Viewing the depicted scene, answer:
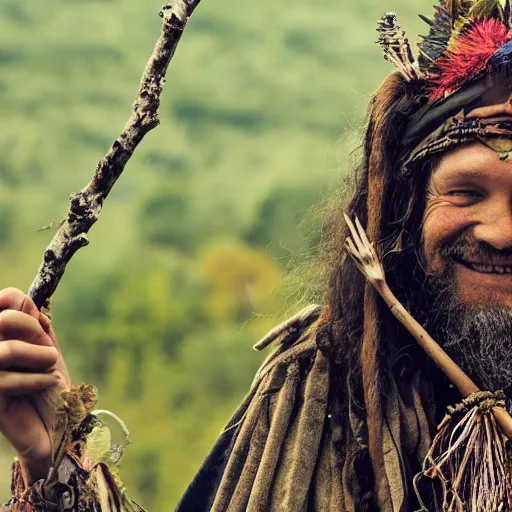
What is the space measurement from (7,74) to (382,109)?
12689mm

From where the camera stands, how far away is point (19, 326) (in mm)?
2412

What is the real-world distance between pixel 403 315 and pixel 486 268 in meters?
0.22

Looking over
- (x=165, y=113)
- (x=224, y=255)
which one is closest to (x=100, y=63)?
(x=165, y=113)

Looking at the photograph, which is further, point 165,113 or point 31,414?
point 165,113

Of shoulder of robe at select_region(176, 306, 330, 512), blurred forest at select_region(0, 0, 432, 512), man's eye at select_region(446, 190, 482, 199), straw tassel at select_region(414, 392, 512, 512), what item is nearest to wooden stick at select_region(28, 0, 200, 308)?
shoulder of robe at select_region(176, 306, 330, 512)

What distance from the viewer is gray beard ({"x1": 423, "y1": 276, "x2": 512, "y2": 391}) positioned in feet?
8.75

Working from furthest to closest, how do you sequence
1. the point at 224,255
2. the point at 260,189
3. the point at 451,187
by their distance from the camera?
the point at 260,189, the point at 224,255, the point at 451,187

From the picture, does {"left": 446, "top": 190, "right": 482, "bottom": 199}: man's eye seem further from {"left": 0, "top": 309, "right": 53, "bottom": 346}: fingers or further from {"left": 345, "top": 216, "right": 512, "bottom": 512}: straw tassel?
{"left": 0, "top": 309, "right": 53, "bottom": 346}: fingers

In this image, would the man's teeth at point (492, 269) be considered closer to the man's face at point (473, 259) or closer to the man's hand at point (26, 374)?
the man's face at point (473, 259)

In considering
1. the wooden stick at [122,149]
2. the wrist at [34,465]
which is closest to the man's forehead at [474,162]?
the wooden stick at [122,149]

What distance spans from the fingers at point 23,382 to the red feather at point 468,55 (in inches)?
44.1

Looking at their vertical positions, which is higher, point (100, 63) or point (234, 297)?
point (100, 63)

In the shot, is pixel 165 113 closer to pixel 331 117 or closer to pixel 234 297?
pixel 331 117

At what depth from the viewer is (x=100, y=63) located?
15281 mm
